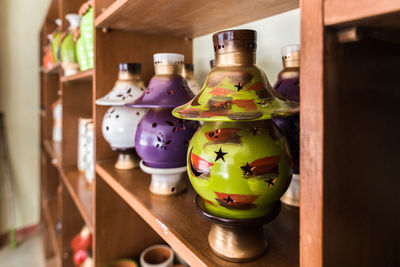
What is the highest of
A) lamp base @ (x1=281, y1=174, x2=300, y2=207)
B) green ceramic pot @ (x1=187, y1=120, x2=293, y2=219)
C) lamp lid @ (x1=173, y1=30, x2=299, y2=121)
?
lamp lid @ (x1=173, y1=30, x2=299, y2=121)

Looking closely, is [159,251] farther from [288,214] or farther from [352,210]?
[352,210]

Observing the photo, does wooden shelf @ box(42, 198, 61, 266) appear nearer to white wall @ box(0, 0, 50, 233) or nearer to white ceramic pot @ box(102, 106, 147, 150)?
white wall @ box(0, 0, 50, 233)

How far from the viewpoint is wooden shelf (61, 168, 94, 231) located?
93 centimetres

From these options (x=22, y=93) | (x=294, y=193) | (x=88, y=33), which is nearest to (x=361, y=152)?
(x=294, y=193)

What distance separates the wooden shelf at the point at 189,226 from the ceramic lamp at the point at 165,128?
1.9 inches

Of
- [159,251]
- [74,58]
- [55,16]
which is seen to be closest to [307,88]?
[159,251]

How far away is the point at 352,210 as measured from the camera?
0.88 ft

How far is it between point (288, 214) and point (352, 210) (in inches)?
10.0

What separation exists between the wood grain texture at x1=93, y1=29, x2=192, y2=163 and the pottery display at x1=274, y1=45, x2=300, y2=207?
511 millimetres

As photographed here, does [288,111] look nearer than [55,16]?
Yes

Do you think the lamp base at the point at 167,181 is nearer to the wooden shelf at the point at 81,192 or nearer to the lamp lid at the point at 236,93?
the lamp lid at the point at 236,93

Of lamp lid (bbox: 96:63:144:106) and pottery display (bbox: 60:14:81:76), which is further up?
pottery display (bbox: 60:14:81:76)

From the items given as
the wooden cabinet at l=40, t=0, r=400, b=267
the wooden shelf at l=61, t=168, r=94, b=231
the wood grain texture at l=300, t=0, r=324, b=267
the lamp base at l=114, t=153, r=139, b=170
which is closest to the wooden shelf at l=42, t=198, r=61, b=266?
the wooden shelf at l=61, t=168, r=94, b=231

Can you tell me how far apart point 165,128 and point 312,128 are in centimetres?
39
